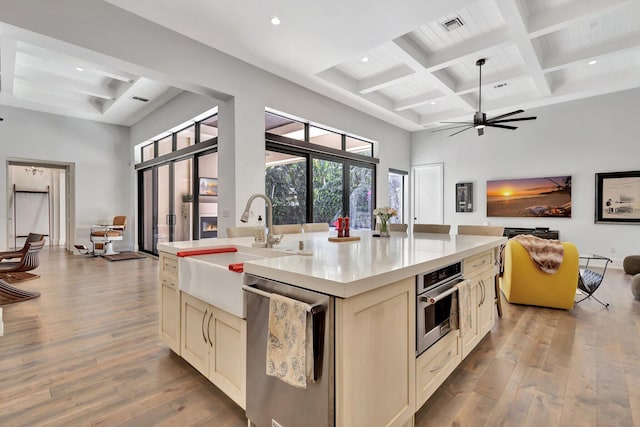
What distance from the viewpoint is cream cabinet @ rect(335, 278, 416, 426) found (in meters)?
1.13

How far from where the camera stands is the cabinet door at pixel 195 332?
1870mm

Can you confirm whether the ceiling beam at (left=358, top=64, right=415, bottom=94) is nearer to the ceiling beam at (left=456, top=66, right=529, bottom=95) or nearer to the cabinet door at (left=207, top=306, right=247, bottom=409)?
the ceiling beam at (left=456, top=66, right=529, bottom=95)

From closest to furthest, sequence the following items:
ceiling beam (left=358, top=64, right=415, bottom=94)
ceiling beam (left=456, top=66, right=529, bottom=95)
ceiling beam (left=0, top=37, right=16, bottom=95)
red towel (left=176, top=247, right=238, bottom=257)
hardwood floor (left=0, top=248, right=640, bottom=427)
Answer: hardwood floor (left=0, top=248, right=640, bottom=427), red towel (left=176, top=247, right=238, bottom=257), ceiling beam (left=0, top=37, right=16, bottom=95), ceiling beam (left=358, top=64, right=415, bottom=94), ceiling beam (left=456, top=66, right=529, bottom=95)

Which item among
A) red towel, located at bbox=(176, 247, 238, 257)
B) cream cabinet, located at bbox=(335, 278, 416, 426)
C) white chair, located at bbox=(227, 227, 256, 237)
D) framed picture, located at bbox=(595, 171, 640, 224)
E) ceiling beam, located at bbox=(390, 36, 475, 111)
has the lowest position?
cream cabinet, located at bbox=(335, 278, 416, 426)

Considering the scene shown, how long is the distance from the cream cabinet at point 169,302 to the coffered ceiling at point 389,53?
2.83m

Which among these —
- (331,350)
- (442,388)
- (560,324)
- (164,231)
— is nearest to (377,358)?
(331,350)

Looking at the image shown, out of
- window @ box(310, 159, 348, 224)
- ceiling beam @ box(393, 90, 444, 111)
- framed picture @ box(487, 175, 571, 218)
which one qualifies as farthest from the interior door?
window @ box(310, 159, 348, 224)

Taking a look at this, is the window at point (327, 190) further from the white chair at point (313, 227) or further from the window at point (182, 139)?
the window at point (182, 139)

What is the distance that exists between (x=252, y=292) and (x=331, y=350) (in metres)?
0.47

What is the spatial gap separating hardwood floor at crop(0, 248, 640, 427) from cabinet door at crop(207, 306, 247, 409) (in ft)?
0.56

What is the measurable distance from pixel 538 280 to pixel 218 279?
3.67 m

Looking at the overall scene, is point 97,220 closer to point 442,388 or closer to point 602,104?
point 442,388

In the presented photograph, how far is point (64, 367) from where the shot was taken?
7.27ft

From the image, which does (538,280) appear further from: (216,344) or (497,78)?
(497,78)
